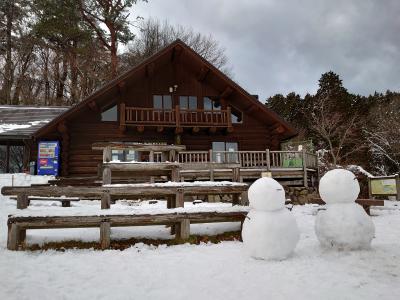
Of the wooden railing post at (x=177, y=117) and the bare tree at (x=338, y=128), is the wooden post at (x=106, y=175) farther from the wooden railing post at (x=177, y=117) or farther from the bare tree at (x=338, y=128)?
the bare tree at (x=338, y=128)

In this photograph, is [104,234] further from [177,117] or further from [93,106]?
[93,106]

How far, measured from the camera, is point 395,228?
812cm

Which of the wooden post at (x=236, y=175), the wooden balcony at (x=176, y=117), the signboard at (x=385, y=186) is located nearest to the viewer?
the signboard at (x=385, y=186)

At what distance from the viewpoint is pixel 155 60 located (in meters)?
18.5

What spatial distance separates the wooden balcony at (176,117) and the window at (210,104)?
87 centimetres

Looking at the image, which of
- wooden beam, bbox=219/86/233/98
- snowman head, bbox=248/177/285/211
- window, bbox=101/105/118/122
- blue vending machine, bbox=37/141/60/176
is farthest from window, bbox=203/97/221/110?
snowman head, bbox=248/177/285/211

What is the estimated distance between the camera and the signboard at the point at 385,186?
42.9ft

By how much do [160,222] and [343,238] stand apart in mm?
3240

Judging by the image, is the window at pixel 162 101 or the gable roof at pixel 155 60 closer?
the gable roof at pixel 155 60

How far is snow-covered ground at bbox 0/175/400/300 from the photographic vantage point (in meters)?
4.00

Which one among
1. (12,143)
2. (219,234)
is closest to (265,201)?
(219,234)

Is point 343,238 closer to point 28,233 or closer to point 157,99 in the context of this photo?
point 28,233

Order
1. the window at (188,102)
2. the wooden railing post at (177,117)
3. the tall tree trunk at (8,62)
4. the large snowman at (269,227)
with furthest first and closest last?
the tall tree trunk at (8,62) → the window at (188,102) → the wooden railing post at (177,117) → the large snowman at (269,227)

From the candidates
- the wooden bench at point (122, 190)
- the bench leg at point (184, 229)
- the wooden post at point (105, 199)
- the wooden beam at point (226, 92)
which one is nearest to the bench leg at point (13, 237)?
the wooden bench at point (122, 190)
